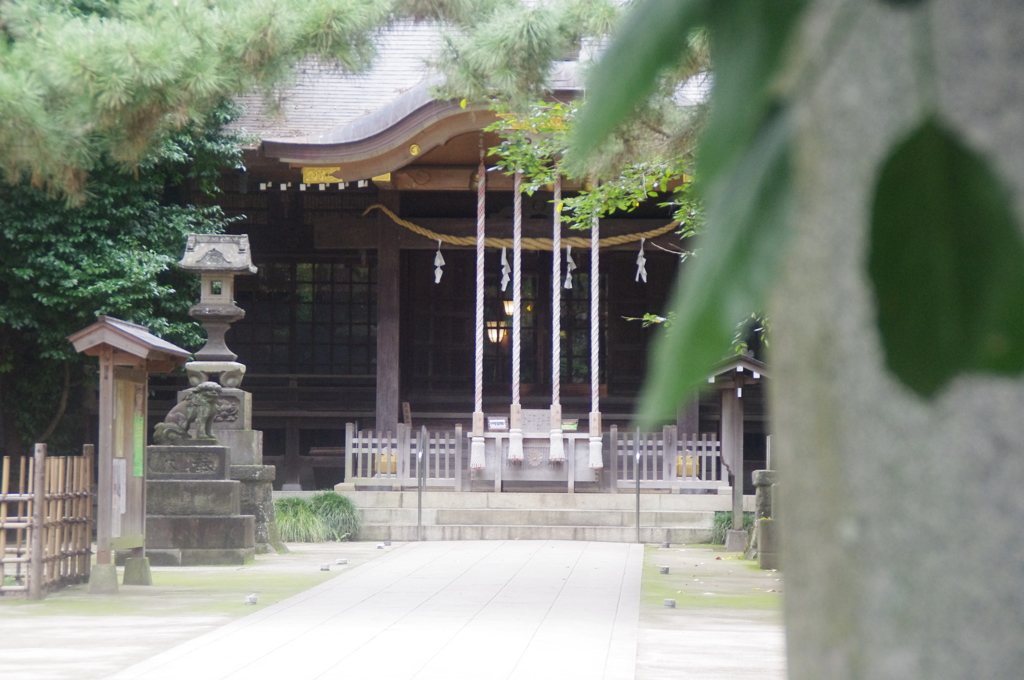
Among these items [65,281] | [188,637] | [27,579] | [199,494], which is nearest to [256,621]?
[188,637]

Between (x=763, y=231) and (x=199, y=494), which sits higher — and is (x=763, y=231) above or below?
above

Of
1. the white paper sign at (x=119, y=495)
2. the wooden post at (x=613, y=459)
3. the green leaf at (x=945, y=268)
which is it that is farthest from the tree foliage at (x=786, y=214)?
the wooden post at (x=613, y=459)

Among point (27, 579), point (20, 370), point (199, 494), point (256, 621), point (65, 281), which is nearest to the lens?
point (256, 621)

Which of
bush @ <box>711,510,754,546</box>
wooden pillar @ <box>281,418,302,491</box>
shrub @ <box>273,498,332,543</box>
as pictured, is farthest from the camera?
wooden pillar @ <box>281,418,302,491</box>

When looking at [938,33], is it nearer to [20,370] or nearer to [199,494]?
[199,494]

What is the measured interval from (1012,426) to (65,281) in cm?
1217

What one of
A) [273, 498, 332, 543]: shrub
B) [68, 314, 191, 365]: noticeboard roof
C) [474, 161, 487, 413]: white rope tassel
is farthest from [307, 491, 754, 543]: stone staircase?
[68, 314, 191, 365]: noticeboard roof

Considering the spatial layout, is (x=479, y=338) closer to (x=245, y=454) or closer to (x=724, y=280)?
(x=245, y=454)

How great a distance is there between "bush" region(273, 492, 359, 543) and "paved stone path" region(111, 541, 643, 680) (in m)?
2.51

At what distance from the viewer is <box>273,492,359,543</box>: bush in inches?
466

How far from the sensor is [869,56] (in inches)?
11.6

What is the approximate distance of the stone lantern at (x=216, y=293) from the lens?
33.4 ft

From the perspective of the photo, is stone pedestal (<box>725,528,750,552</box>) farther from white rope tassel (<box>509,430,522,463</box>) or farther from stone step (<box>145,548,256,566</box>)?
stone step (<box>145,548,256,566</box>)

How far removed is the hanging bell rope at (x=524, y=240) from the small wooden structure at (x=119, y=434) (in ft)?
18.6
